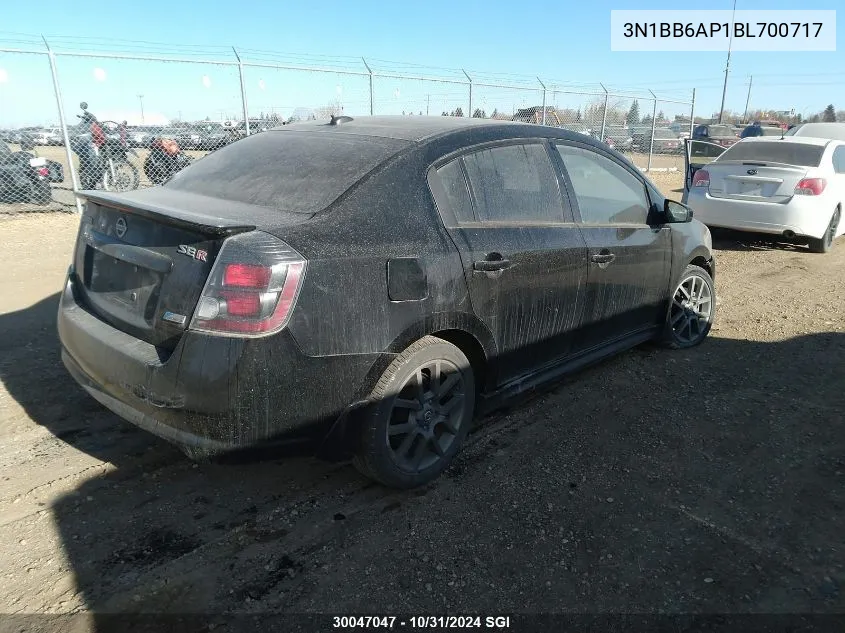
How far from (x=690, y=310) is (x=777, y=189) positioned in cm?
435

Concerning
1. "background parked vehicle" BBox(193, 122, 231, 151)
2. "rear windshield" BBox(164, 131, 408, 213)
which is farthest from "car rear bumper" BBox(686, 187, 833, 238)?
"background parked vehicle" BBox(193, 122, 231, 151)

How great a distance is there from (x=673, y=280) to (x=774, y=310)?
221 centimetres

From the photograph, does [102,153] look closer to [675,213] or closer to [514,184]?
[514,184]

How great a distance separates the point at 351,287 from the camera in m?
2.48

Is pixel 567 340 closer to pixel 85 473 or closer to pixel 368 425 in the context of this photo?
pixel 368 425

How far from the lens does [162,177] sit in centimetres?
1068

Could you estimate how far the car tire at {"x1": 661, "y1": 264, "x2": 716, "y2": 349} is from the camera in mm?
4789

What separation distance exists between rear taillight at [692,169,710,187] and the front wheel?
9.38 m

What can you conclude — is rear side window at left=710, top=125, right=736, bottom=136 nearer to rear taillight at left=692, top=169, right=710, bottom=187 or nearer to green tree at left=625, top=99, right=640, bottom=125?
green tree at left=625, top=99, right=640, bottom=125

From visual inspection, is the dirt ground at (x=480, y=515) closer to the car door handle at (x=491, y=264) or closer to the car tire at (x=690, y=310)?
the car tire at (x=690, y=310)

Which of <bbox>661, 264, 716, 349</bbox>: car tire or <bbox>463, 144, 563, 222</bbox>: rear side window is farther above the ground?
<bbox>463, 144, 563, 222</bbox>: rear side window

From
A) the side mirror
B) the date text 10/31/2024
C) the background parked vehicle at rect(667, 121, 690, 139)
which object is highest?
the background parked vehicle at rect(667, 121, 690, 139)

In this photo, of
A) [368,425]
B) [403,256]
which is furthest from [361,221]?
[368,425]

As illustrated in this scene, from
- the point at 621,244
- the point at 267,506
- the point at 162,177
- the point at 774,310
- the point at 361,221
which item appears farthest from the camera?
the point at 162,177
